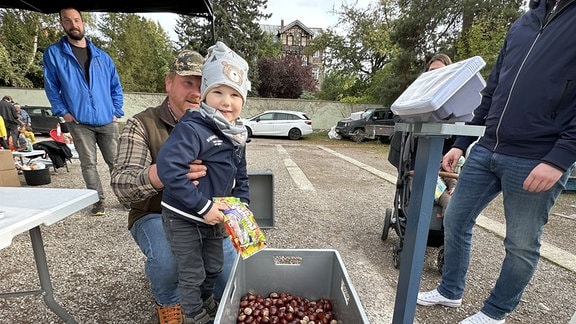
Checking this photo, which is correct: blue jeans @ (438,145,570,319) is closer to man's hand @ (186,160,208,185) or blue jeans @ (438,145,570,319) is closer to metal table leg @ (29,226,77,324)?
man's hand @ (186,160,208,185)

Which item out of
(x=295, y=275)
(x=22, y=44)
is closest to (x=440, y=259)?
(x=295, y=275)

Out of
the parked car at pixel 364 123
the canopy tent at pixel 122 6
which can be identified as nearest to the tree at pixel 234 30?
the parked car at pixel 364 123

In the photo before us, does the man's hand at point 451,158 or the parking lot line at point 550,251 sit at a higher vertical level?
the man's hand at point 451,158

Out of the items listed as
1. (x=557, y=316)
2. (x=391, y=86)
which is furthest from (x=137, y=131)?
(x=391, y=86)

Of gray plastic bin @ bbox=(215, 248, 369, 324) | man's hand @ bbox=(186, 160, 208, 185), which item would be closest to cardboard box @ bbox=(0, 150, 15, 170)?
man's hand @ bbox=(186, 160, 208, 185)

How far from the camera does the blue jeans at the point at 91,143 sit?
2.83 meters

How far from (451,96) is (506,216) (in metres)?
1.04

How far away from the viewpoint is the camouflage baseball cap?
1.44 meters

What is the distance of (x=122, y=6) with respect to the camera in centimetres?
361

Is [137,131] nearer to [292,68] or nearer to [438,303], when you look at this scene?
[438,303]

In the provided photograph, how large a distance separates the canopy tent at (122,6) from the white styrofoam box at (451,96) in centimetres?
318

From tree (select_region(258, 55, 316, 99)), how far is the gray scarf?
22505 millimetres

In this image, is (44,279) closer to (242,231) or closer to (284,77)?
(242,231)

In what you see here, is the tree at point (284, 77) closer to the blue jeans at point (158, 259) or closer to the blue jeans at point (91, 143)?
the blue jeans at point (91, 143)
